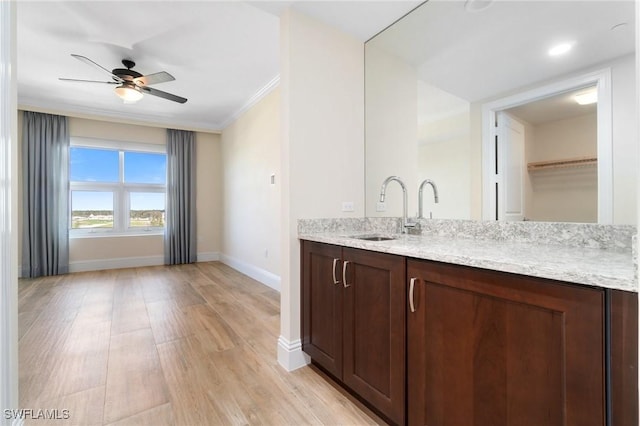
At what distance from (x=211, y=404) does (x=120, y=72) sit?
323 centimetres

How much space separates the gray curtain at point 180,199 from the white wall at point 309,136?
403cm

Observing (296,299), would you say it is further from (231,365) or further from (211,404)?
(211,404)

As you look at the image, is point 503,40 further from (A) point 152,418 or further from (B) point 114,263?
(B) point 114,263

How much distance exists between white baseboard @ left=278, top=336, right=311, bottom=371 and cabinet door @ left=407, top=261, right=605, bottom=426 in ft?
2.89

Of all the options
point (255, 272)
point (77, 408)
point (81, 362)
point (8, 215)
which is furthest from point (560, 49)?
point (255, 272)

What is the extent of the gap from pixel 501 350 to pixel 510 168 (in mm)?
1113

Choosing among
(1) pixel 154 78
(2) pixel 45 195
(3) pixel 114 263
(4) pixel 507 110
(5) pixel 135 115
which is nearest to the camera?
(4) pixel 507 110

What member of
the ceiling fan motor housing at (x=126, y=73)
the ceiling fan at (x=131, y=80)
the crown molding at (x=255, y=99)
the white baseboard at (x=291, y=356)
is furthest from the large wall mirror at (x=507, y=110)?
the ceiling fan motor housing at (x=126, y=73)

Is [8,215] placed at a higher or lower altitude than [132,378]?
higher

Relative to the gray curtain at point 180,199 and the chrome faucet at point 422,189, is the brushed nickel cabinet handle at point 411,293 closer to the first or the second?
the chrome faucet at point 422,189

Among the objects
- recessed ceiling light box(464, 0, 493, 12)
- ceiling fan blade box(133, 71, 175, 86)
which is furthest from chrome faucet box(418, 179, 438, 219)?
ceiling fan blade box(133, 71, 175, 86)

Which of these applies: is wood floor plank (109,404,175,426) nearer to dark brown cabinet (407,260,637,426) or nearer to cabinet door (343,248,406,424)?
cabinet door (343,248,406,424)

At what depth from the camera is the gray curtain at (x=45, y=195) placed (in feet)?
13.8

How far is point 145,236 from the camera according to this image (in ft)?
17.0
